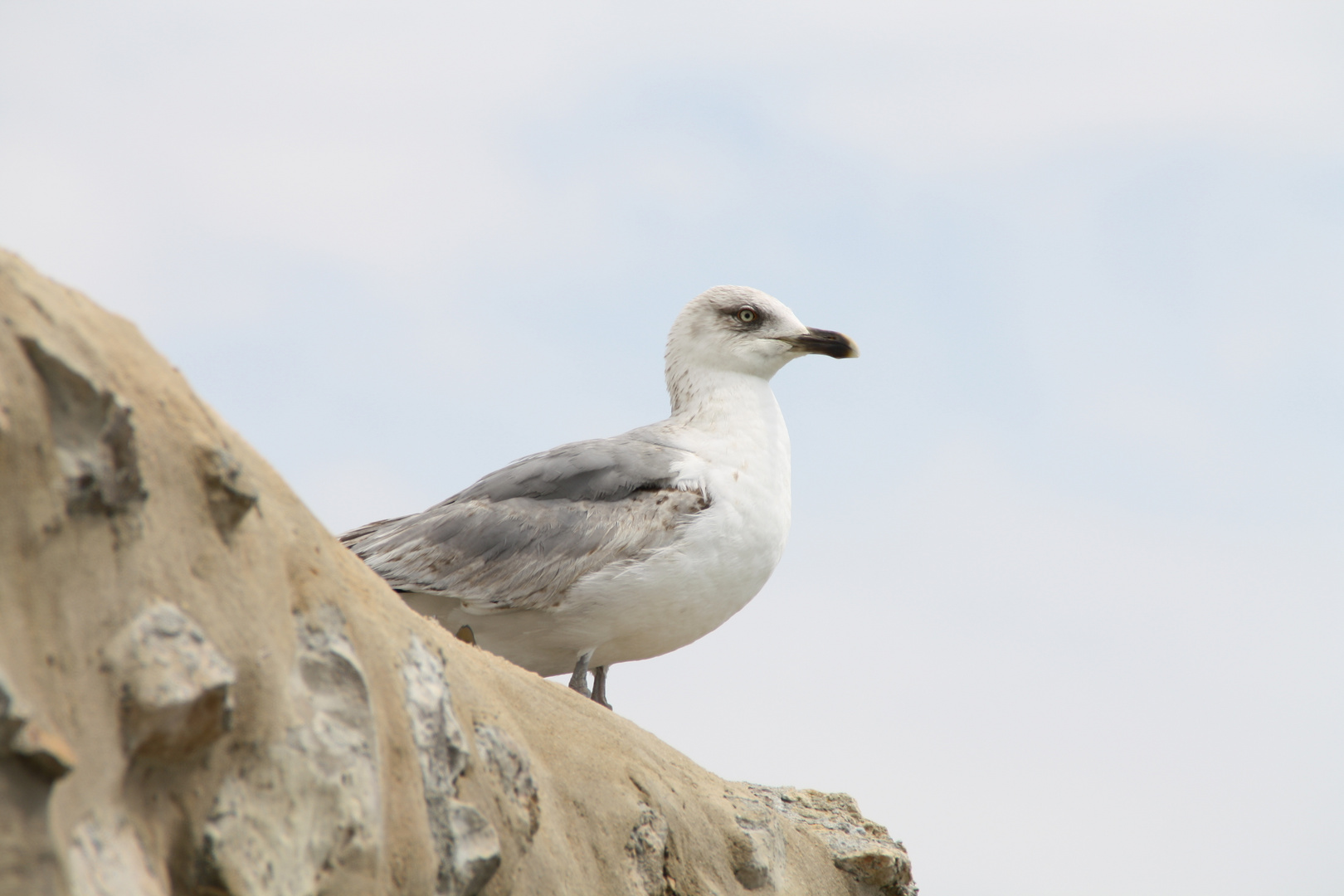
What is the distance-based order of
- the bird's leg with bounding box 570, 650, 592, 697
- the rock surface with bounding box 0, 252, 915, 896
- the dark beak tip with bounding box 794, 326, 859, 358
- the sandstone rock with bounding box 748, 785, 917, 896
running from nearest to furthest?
the rock surface with bounding box 0, 252, 915, 896 → the sandstone rock with bounding box 748, 785, 917, 896 → the bird's leg with bounding box 570, 650, 592, 697 → the dark beak tip with bounding box 794, 326, 859, 358

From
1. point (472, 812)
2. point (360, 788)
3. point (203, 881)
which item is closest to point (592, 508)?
point (472, 812)

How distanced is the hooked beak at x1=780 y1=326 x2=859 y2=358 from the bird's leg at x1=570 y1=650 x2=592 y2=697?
301 centimetres

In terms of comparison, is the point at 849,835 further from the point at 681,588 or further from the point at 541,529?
the point at 541,529

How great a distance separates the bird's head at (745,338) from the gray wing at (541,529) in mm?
1407

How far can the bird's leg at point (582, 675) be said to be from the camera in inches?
329

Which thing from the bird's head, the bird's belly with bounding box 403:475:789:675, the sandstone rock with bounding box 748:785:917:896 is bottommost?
the sandstone rock with bounding box 748:785:917:896

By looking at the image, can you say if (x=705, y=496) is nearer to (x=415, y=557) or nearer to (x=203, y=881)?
(x=415, y=557)

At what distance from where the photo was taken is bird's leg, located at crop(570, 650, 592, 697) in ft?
27.4

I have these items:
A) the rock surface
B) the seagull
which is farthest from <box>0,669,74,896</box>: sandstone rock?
the seagull

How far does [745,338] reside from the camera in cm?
999

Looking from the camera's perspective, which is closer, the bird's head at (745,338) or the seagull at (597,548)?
the seagull at (597,548)

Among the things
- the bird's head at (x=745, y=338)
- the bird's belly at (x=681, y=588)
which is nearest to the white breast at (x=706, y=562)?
the bird's belly at (x=681, y=588)

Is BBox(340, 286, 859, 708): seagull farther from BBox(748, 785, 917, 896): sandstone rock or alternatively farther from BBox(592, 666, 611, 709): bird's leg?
BBox(748, 785, 917, 896): sandstone rock

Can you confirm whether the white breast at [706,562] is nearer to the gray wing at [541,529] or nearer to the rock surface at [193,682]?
the gray wing at [541,529]
